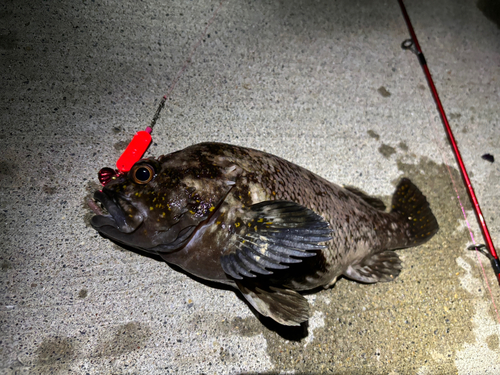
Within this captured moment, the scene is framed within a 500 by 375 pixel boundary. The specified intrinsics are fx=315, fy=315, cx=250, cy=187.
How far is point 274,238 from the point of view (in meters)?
1.74

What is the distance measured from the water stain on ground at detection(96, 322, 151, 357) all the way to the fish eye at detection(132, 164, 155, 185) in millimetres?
1116

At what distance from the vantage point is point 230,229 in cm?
186

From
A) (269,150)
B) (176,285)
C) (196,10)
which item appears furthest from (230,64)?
(176,285)

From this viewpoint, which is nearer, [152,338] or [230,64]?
[152,338]

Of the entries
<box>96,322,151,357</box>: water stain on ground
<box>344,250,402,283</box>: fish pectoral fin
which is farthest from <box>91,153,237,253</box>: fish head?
<box>344,250,402,283</box>: fish pectoral fin

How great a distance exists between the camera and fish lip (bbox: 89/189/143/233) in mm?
1794

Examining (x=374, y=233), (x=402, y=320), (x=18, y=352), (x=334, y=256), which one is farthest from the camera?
(x=402, y=320)

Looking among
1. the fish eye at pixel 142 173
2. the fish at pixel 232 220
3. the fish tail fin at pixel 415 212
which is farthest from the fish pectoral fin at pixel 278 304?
the fish tail fin at pixel 415 212

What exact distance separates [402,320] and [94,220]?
8.49 ft

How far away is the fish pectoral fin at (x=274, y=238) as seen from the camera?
1.71 meters

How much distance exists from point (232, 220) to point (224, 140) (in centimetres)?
114

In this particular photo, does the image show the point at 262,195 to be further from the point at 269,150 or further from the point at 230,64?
the point at 230,64

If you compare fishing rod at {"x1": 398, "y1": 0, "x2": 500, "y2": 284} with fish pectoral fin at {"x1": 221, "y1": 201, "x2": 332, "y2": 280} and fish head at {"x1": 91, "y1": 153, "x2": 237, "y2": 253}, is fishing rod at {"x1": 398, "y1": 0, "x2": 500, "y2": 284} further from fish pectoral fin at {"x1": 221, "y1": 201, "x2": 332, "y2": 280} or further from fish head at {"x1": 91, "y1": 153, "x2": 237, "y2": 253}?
fish head at {"x1": 91, "y1": 153, "x2": 237, "y2": 253}

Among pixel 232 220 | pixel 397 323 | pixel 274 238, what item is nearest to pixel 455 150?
pixel 397 323
